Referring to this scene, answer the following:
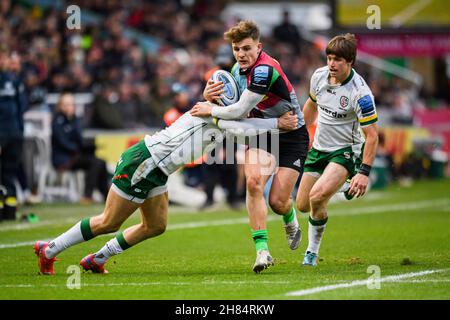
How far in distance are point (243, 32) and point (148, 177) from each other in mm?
1668

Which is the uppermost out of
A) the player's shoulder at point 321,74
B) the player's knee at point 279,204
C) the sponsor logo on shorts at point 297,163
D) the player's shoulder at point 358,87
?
the player's shoulder at point 321,74

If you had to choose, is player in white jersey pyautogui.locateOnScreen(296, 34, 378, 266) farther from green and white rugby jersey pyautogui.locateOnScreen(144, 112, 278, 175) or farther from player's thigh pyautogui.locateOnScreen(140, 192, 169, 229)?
A: player's thigh pyautogui.locateOnScreen(140, 192, 169, 229)

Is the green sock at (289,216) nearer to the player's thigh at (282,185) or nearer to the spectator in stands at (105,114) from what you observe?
the player's thigh at (282,185)

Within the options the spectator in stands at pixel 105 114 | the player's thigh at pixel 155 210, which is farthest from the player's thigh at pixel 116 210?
the spectator in stands at pixel 105 114

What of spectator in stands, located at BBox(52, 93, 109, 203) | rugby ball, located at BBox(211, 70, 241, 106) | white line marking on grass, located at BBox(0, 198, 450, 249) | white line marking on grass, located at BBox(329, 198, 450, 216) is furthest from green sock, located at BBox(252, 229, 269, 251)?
spectator in stands, located at BBox(52, 93, 109, 203)

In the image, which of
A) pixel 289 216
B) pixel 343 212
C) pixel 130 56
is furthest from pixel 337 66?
pixel 130 56

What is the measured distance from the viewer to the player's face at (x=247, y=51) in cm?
965

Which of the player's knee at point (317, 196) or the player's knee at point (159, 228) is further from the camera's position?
the player's knee at point (317, 196)

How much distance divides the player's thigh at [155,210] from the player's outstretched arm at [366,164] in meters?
1.87

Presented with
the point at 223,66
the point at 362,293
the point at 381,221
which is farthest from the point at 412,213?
the point at 362,293

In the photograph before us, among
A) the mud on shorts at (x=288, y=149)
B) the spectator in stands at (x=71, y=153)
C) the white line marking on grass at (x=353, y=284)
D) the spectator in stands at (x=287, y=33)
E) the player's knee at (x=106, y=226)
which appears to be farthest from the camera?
the spectator in stands at (x=287, y=33)

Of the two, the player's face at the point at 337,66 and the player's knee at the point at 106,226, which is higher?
the player's face at the point at 337,66

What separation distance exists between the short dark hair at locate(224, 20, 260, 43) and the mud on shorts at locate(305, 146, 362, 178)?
1695mm
